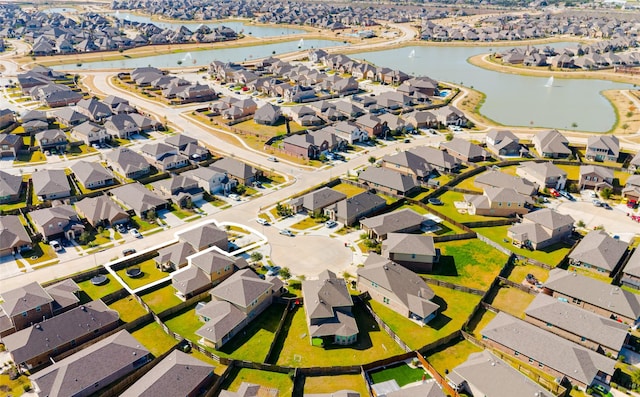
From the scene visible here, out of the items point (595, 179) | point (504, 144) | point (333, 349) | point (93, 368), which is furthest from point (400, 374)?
point (504, 144)

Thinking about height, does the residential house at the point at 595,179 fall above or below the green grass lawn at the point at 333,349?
above

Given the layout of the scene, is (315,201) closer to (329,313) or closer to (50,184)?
(329,313)

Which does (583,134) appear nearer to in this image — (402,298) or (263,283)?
(402,298)

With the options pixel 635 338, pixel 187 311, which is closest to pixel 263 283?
pixel 187 311

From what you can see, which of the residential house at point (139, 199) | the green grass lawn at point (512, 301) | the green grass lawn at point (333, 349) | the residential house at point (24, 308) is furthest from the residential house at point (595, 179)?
the residential house at point (24, 308)

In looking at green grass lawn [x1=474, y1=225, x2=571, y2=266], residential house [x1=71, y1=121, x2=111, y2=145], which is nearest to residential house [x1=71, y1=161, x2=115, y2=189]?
residential house [x1=71, y1=121, x2=111, y2=145]

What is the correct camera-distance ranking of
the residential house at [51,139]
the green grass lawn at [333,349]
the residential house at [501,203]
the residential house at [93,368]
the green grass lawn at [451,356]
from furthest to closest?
1. the residential house at [51,139]
2. the residential house at [501,203]
3. the green grass lawn at [333,349]
4. the green grass lawn at [451,356]
5. the residential house at [93,368]

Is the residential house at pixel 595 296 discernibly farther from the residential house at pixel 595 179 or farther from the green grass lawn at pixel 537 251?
the residential house at pixel 595 179
